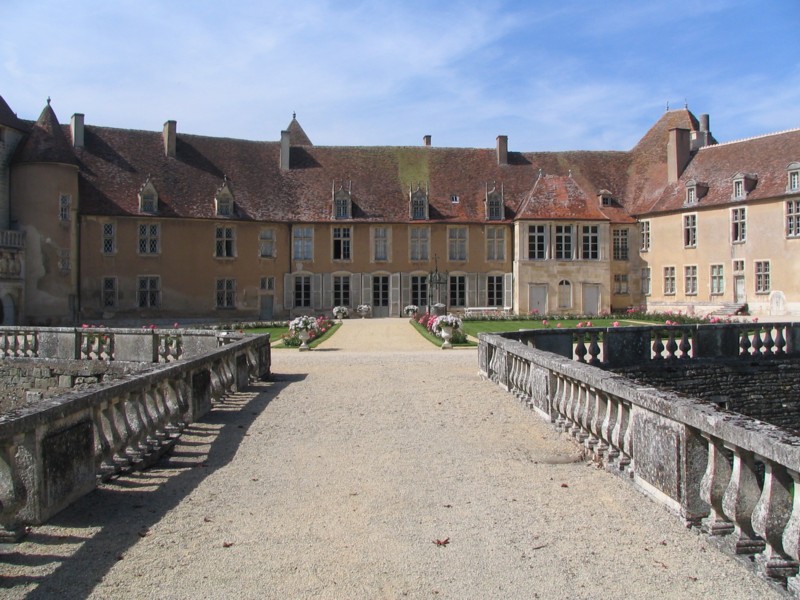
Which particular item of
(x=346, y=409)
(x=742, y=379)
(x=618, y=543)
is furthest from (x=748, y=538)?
(x=742, y=379)

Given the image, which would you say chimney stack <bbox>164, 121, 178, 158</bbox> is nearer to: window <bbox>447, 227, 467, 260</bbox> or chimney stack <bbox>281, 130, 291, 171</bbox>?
chimney stack <bbox>281, 130, 291, 171</bbox>

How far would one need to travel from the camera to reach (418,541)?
4816 mm

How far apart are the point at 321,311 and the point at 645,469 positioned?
1255 inches

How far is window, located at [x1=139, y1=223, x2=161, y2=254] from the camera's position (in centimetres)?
3503

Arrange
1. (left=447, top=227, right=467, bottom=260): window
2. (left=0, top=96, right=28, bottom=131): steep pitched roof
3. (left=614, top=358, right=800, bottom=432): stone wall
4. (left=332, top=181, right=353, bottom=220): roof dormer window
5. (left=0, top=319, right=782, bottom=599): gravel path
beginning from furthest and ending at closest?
(left=447, top=227, right=467, bottom=260): window
(left=332, top=181, right=353, bottom=220): roof dormer window
(left=0, top=96, right=28, bottom=131): steep pitched roof
(left=614, top=358, right=800, bottom=432): stone wall
(left=0, top=319, right=782, bottom=599): gravel path

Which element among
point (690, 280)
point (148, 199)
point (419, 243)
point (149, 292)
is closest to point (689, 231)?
point (690, 280)

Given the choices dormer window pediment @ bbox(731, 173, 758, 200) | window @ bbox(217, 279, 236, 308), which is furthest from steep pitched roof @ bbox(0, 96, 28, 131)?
dormer window pediment @ bbox(731, 173, 758, 200)

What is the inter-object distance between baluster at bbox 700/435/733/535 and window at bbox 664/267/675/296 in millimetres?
33903

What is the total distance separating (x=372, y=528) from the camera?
5086mm

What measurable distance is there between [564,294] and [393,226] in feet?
30.3

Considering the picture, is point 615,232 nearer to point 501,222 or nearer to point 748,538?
point 501,222

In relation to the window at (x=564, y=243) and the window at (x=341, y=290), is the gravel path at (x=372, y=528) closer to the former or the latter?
the window at (x=341, y=290)

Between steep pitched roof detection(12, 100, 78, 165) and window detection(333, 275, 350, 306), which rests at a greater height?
steep pitched roof detection(12, 100, 78, 165)

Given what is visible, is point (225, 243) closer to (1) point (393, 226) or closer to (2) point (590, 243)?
(1) point (393, 226)
